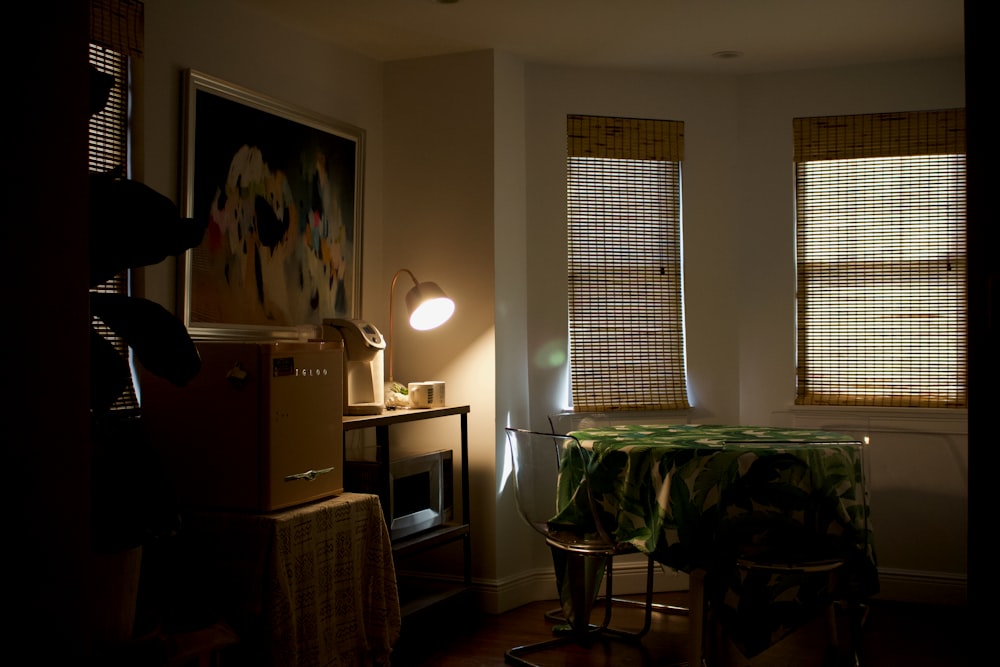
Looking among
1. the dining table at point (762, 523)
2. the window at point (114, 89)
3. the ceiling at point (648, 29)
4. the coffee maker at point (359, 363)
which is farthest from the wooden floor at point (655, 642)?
the ceiling at point (648, 29)

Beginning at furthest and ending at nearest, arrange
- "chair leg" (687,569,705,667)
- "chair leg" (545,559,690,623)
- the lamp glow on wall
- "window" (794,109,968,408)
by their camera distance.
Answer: "window" (794,109,968,408), "chair leg" (545,559,690,623), the lamp glow on wall, "chair leg" (687,569,705,667)

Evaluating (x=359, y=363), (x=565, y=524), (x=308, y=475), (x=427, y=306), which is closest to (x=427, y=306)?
(x=427, y=306)

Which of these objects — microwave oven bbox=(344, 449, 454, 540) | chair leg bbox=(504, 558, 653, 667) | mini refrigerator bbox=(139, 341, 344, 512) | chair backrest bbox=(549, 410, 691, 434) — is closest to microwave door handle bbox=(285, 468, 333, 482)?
mini refrigerator bbox=(139, 341, 344, 512)

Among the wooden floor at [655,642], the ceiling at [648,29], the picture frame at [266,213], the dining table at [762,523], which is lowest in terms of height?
the wooden floor at [655,642]

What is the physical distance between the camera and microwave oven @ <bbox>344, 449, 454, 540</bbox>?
331 centimetres

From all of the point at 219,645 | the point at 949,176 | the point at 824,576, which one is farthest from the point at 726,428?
the point at 219,645

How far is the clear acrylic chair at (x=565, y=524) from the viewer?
3213 millimetres

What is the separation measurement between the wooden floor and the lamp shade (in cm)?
122

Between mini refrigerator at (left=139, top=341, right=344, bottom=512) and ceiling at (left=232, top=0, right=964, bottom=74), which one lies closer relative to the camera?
mini refrigerator at (left=139, top=341, right=344, bottom=512)

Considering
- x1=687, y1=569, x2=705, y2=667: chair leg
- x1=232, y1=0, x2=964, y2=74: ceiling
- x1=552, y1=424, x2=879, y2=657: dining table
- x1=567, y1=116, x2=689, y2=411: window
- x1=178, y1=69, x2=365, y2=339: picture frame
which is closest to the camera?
x1=552, y1=424, x2=879, y2=657: dining table

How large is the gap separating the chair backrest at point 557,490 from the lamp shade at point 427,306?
644 millimetres

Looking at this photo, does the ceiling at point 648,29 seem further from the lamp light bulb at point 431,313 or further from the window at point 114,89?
the lamp light bulb at point 431,313

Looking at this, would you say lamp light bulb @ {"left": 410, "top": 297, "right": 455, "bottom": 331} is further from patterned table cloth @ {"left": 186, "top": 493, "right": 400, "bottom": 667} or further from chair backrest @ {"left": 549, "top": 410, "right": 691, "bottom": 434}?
patterned table cloth @ {"left": 186, "top": 493, "right": 400, "bottom": 667}

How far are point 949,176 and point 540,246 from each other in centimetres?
202
